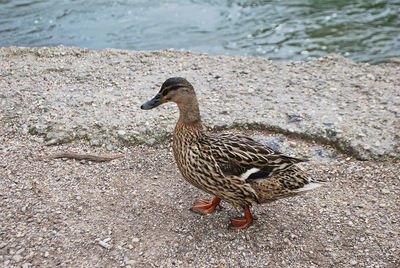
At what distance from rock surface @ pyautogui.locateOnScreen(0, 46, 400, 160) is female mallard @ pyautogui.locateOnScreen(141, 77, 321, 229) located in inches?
51.3

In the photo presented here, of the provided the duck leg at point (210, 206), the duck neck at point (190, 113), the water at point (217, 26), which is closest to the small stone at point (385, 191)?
the duck leg at point (210, 206)

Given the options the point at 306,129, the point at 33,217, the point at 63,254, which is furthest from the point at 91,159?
the point at 306,129

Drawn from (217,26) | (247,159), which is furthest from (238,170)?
(217,26)

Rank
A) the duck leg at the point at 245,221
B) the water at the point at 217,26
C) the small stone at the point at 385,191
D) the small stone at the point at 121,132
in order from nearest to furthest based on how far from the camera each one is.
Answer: the duck leg at the point at 245,221 → the small stone at the point at 385,191 → the small stone at the point at 121,132 → the water at the point at 217,26

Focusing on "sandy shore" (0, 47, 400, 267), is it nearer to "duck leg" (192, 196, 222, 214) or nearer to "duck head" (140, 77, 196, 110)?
"duck leg" (192, 196, 222, 214)

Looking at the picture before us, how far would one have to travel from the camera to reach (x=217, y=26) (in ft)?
34.1

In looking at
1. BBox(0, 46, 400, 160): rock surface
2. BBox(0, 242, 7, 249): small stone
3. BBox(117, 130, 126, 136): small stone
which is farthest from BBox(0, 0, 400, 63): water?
BBox(0, 242, 7, 249): small stone

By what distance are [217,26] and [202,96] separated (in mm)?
5060

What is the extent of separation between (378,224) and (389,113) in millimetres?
2050

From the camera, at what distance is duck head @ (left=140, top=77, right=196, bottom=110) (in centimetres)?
390

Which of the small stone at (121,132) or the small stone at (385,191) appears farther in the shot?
the small stone at (121,132)

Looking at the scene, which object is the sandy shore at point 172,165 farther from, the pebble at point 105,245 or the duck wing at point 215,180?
the duck wing at point 215,180

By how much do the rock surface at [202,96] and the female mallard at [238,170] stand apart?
130 cm

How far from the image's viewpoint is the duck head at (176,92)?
3.90 metres
